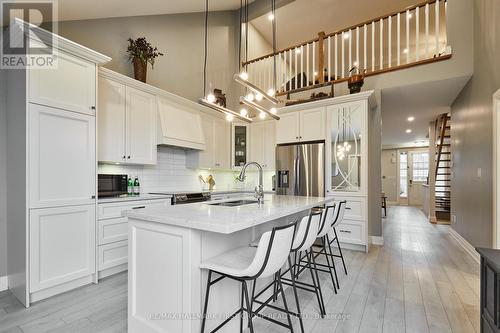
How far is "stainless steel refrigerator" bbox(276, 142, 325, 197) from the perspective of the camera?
4115 mm

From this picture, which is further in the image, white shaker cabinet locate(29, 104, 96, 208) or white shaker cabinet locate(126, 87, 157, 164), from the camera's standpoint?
white shaker cabinet locate(126, 87, 157, 164)

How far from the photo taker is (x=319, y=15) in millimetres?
5770

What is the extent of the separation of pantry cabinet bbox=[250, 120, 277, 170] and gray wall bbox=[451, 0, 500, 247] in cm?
314

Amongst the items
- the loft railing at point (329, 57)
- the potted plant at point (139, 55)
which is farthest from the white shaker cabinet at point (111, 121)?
the loft railing at point (329, 57)

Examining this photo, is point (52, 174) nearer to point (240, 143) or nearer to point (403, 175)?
point (240, 143)

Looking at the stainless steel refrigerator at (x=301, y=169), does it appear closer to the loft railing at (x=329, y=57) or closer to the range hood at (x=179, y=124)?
the loft railing at (x=329, y=57)

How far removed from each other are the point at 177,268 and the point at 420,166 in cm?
1132

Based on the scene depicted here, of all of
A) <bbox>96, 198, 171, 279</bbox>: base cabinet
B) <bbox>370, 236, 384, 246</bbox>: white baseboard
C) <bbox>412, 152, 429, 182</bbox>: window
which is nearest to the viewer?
<bbox>96, 198, 171, 279</bbox>: base cabinet

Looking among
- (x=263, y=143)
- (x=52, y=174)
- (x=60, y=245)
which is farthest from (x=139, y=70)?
(x=263, y=143)

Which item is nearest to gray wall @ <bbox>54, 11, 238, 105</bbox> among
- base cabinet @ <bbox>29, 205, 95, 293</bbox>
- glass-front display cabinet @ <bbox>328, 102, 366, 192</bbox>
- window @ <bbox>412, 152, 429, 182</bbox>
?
base cabinet @ <bbox>29, 205, 95, 293</bbox>

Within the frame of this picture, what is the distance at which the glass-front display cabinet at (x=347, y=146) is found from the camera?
3846 millimetres

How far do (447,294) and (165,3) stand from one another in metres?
5.28

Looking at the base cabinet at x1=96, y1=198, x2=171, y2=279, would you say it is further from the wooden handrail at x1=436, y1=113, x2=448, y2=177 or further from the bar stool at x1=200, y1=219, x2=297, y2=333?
the wooden handrail at x1=436, y1=113, x2=448, y2=177

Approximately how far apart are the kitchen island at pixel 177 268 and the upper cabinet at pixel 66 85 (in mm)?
1522
